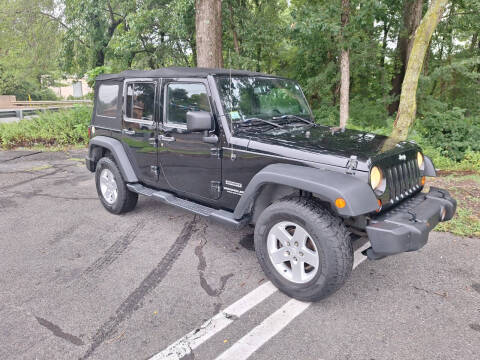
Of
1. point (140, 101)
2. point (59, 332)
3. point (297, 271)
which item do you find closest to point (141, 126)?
point (140, 101)

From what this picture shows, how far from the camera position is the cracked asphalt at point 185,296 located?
8.25ft

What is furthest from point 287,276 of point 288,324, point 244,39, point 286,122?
point 244,39

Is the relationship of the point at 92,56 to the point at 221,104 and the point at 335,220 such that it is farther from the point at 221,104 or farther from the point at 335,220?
the point at 335,220

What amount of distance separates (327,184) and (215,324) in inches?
54.3

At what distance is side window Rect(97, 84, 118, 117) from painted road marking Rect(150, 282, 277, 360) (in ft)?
10.5

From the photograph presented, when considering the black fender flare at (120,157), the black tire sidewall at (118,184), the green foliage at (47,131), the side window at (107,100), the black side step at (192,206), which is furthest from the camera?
the green foliage at (47,131)

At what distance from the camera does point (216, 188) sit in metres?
3.75

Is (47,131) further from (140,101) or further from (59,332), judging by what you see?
(59,332)

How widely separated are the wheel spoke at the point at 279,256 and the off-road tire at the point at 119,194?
255 cm

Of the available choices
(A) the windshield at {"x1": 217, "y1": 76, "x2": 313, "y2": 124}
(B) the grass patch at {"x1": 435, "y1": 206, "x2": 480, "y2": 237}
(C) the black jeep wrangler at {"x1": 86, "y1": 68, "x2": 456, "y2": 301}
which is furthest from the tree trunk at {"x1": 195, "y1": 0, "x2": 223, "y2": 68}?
(B) the grass patch at {"x1": 435, "y1": 206, "x2": 480, "y2": 237}

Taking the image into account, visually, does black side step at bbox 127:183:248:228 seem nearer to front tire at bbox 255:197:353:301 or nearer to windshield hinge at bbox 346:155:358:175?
front tire at bbox 255:197:353:301

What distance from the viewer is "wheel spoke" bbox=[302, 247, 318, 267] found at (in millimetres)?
2895

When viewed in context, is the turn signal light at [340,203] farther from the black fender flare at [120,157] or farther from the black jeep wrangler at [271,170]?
the black fender flare at [120,157]

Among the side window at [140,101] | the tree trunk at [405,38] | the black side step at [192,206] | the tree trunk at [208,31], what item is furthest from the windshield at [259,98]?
the tree trunk at [405,38]
